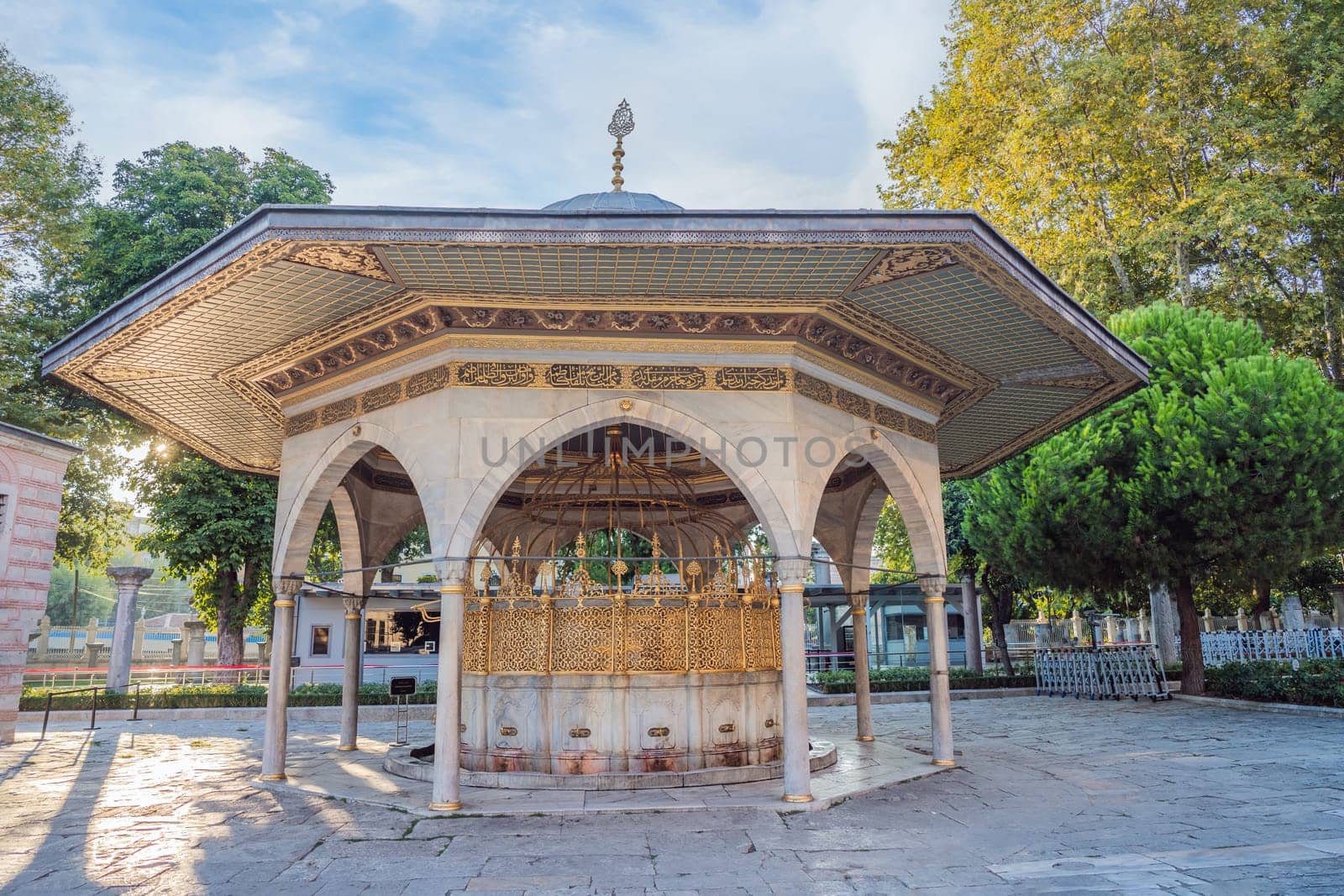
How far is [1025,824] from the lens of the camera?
5.80 meters

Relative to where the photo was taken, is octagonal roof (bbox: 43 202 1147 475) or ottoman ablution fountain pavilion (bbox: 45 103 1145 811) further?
ottoman ablution fountain pavilion (bbox: 45 103 1145 811)

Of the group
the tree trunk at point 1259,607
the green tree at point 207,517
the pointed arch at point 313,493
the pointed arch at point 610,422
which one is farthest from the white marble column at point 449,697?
the tree trunk at point 1259,607

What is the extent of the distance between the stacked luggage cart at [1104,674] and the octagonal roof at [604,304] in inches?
334

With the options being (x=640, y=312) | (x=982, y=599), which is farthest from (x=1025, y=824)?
(x=982, y=599)

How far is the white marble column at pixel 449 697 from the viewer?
245 inches

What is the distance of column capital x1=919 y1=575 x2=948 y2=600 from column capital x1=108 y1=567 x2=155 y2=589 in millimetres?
14924

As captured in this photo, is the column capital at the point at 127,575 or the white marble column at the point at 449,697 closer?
the white marble column at the point at 449,697

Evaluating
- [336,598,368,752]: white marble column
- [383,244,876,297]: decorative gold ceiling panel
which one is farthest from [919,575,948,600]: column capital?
[336,598,368,752]: white marble column

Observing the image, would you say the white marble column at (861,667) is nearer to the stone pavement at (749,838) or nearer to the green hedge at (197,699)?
the stone pavement at (749,838)

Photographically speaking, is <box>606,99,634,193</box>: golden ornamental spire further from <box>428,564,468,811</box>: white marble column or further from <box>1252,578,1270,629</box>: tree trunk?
<box>1252,578,1270,629</box>: tree trunk

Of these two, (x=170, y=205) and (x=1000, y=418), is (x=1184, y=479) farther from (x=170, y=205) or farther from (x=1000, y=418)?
(x=170, y=205)

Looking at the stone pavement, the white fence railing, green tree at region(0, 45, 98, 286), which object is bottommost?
the stone pavement

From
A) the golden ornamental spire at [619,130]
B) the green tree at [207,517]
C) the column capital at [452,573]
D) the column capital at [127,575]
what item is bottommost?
the column capital at [452,573]

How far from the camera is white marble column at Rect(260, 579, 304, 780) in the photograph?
7629mm
